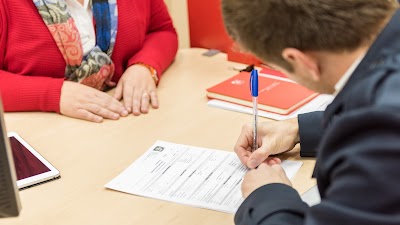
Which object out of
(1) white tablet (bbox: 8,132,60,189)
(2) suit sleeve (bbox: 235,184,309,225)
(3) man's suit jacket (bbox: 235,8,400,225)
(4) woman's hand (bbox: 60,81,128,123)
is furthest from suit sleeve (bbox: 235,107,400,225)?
(4) woman's hand (bbox: 60,81,128,123)

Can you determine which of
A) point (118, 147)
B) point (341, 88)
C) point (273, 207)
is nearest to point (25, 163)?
point (118, 147)

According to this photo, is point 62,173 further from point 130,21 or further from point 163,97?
point 130,21

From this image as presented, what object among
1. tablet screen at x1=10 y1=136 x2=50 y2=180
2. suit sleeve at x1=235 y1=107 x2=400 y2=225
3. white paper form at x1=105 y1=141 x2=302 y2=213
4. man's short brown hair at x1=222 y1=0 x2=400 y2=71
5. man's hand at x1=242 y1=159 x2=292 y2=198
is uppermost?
man's short brown hair at x1=222 y1=0 x2=400 y2=71

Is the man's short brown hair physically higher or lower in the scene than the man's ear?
higher

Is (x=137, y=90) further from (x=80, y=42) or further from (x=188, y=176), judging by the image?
(x=188, y=176)

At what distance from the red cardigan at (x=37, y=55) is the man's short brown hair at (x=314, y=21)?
821 mm

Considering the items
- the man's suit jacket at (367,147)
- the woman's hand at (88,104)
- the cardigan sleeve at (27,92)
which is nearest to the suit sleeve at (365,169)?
the man's suit jacket at (367,147)

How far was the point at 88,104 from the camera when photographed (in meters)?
1.51

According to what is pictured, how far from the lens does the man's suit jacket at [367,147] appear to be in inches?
→ 27.2

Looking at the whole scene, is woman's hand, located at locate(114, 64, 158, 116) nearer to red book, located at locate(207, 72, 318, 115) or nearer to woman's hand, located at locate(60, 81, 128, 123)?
woman's hand, located at locate(60, 81, 128, 123)

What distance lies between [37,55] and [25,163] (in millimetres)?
454

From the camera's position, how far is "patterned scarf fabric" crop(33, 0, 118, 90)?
158 cm

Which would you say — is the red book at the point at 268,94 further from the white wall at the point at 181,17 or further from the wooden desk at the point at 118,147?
the white wall at the point at 181,17

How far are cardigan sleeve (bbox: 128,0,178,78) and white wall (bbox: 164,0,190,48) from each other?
428 millimetres
